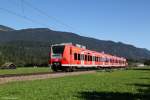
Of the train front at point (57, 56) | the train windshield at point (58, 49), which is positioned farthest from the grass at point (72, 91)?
the train windshield at point (58, 49)

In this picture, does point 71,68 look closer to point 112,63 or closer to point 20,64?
point 112,63

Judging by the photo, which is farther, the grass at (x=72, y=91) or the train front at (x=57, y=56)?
the train front at (x=57, y=56)

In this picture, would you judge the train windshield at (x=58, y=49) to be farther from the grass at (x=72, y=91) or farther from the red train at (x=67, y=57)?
the grass at (x=72, y=91)

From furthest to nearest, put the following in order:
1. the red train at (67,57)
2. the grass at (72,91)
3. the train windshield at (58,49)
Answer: the train windshield at (58,49)
the red train at (67,57)
the grass at (72,91)

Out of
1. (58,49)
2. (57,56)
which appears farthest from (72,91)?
(58,49)

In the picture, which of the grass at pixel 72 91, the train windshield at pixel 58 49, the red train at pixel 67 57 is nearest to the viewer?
the grass at pixel 72 91

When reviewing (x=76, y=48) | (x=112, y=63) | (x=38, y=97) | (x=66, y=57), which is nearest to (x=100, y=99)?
(x=38, y=97)

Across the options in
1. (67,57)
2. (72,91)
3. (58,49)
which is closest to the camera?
(72,91)

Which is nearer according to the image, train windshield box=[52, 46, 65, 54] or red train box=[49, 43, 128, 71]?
red train box=[49, 43, 128, 71]

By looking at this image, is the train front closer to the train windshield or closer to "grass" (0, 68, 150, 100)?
the train windshield

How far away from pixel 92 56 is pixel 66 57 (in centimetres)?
1407

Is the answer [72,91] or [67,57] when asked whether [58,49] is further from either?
[72,91]

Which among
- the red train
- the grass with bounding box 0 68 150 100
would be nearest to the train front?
the red train

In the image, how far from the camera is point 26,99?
14.6 metres
